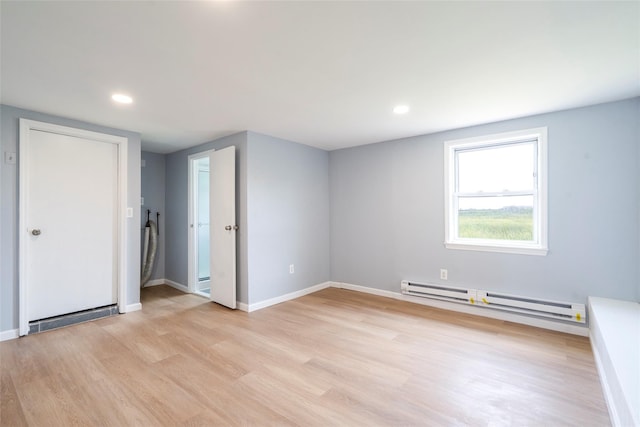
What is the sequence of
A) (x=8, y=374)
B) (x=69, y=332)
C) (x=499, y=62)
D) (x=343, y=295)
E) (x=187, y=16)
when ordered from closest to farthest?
(x=187, y=16) → (x=499, y=62) → (x=8, y=374) → (x=69, y=332) → (x=343, y=295)

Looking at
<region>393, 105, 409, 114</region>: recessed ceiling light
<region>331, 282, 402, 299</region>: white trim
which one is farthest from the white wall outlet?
<region>331, 282, 402, 299</region>: white trim

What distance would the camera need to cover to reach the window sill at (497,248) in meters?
3.08

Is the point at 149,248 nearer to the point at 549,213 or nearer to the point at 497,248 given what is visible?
the point at 497,248

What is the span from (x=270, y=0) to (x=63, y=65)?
163 cm

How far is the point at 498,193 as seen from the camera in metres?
3.40

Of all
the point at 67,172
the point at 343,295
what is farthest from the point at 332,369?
the point at 67,172

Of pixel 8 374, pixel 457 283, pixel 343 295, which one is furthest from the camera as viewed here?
pixel 343 295

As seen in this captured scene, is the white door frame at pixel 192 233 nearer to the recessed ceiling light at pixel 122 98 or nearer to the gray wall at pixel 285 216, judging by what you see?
the gray wall at pixel 285 216

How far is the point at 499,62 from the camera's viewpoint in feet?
6.55

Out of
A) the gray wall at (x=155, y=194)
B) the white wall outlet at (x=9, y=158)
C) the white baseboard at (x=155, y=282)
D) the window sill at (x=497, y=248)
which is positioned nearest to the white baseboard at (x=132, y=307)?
the white baseboard at (x=155, y=282)

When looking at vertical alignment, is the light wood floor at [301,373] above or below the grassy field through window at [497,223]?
below

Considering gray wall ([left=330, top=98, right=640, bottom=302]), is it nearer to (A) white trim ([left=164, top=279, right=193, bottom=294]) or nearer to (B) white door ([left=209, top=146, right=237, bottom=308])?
(B) white door ([left=209, top=146, right=237, bottom=308])

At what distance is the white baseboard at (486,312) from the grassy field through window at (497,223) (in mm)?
847

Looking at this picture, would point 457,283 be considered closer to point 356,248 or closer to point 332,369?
point 356,248
